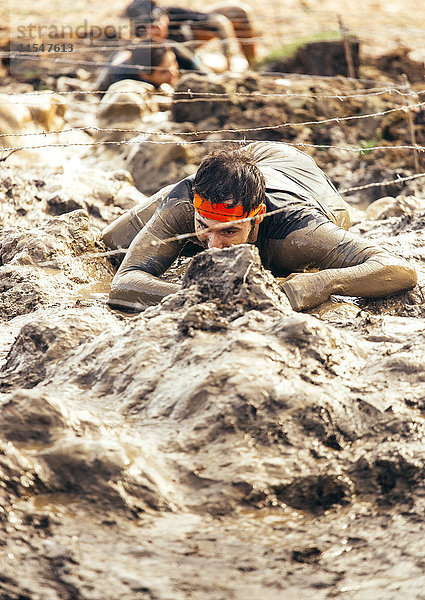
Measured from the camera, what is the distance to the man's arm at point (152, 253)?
12.5ft

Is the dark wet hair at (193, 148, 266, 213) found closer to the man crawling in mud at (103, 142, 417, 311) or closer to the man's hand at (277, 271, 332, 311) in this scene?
the man crawling in mud at (103, 142, 417, 311)

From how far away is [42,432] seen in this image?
2258 mm

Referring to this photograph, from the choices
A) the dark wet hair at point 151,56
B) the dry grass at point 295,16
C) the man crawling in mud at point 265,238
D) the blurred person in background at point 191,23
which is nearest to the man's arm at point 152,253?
the man crawling in mud at point 265,238

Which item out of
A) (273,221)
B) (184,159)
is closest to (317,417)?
(273,221)

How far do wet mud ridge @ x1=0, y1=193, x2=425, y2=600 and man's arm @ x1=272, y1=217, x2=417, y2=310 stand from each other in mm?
600

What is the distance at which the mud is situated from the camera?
1983 mm

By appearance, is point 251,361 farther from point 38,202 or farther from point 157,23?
point 157,23

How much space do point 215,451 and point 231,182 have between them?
1631 mm

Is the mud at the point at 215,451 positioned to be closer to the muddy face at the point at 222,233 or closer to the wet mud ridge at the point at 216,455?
the wet mud ridge at the point at 216,455

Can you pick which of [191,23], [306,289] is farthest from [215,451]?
[191,23]

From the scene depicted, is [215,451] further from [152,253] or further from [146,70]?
[146,70]

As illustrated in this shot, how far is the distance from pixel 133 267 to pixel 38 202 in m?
2.17

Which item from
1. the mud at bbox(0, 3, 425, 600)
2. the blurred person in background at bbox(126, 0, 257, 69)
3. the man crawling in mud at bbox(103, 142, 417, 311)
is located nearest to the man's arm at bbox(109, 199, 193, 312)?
the man crawling in mud at bbox(103, 142, 417, 311)

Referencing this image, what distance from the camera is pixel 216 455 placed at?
89.4 inches
